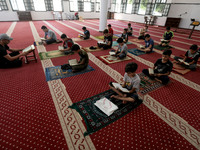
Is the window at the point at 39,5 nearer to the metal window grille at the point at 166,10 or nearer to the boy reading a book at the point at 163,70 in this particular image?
the metal window grille at the point at 166,10

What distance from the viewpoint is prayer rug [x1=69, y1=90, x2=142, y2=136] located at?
161 cm

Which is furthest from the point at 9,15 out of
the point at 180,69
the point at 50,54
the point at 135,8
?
the point at 180,69

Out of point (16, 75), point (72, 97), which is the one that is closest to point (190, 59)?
point (72, 97)

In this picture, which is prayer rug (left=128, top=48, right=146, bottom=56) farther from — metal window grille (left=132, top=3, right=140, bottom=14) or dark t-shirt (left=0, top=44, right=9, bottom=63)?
metal window grille (left=132, top=3, right=140, bottom=14)

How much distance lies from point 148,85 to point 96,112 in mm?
1374

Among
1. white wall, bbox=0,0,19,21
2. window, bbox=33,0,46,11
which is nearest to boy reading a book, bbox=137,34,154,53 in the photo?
window, bbox=33,0,46,11

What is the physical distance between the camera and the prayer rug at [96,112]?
1.61 m

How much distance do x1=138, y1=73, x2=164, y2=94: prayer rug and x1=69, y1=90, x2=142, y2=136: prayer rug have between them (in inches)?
17.8

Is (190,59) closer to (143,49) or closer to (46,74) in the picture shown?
(143,49)

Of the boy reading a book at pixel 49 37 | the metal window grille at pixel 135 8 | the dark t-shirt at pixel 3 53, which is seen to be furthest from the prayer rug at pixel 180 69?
the metal window grille at pixel 135 8

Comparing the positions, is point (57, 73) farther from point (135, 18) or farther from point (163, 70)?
point (135, 18)

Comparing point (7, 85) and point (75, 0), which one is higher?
point (75, 0)

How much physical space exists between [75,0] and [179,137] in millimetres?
15159

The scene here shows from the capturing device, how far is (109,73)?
9.60 ft
